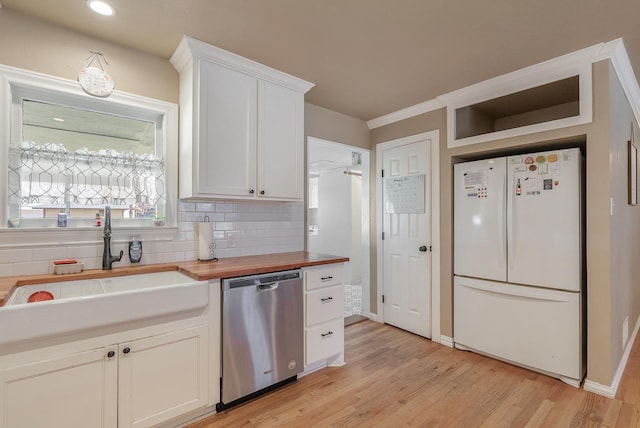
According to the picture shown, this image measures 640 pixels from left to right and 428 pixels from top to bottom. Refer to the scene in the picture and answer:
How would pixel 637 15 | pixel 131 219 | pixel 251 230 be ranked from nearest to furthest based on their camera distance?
pixel 637 15
pixel 131 219
pixel 251 230

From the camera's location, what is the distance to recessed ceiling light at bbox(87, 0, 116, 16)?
5.57 ft

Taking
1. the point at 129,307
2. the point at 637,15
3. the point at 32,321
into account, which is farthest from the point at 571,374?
the point at 32,321

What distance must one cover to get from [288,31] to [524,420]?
2.81 meters

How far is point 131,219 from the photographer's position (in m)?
2.21

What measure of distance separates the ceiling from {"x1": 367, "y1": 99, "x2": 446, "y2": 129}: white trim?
1.82 feet

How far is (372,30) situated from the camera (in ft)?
6.37

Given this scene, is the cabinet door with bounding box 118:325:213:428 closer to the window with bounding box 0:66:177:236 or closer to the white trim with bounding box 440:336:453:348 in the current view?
the window with bounding box 0:66:177:236

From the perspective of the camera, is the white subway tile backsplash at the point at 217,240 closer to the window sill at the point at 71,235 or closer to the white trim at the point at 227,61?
the window sill at the point at 71,235

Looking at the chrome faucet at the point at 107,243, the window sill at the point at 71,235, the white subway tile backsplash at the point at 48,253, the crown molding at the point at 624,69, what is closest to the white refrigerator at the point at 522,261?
the crown molding at the point at 624,69

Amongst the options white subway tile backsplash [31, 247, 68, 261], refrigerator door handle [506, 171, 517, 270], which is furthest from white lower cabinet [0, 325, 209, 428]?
refrigerator door handle [506, 171, 517, 270]

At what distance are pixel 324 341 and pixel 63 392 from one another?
161 cm

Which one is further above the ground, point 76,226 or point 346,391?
point 76,226

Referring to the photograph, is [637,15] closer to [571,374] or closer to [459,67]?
[459,67]

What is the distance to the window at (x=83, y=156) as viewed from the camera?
1858mm
